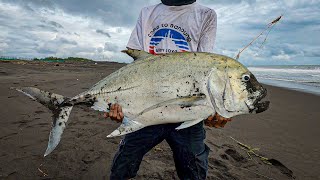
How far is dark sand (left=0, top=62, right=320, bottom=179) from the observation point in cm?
368

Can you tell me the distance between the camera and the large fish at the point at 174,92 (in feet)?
7.43

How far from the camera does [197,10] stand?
291 cm

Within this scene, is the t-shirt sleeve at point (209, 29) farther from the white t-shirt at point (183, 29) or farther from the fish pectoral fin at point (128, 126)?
the fish pectoral fin at point (128, 126)

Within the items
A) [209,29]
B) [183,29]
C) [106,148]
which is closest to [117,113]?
[183,29]

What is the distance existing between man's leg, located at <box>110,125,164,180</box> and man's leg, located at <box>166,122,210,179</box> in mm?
147

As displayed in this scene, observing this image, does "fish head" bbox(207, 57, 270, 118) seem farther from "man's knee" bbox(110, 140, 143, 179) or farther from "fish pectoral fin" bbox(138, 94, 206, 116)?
"man's knee" bbox(110, 140, 143, 179)

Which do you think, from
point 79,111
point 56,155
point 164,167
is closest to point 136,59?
point 164,167

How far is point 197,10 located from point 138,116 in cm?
132

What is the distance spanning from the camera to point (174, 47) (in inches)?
115

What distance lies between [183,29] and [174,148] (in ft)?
4.03

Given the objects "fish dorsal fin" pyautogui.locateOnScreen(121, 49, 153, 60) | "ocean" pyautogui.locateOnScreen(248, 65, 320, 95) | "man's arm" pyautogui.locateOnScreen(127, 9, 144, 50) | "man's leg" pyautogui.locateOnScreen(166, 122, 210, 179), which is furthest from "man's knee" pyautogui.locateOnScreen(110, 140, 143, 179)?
"ocean" pyautogui.locateOnScreen(248, 65, 320, 95)

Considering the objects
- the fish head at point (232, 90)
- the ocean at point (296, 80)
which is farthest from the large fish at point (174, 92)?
the ocean at point (296, 80)

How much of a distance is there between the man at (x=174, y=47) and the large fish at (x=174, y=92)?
0.41 metres

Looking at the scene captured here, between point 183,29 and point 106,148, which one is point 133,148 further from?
point 106,148
